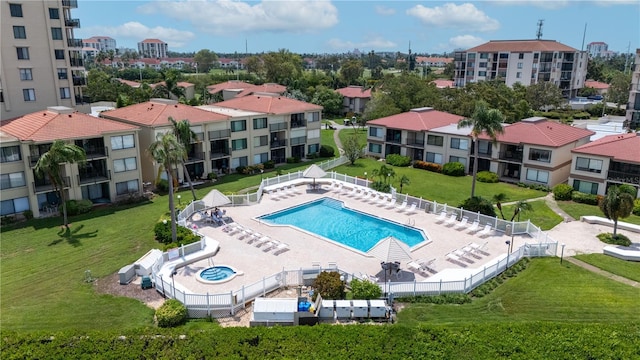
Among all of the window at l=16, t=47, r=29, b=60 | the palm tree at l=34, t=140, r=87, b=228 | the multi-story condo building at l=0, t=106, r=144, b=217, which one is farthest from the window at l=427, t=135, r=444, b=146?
the window at l=16, t=47, r=29, b=60

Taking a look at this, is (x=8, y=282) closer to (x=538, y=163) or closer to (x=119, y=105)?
(x=538, y=163)

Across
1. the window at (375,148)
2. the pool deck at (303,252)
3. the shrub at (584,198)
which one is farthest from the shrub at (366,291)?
the window at (375,148)

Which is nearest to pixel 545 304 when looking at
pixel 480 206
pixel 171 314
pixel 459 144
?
pixel 480 206

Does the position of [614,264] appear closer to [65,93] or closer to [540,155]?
[540,155]

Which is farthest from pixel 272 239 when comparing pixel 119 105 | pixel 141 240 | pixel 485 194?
pixel 119 105

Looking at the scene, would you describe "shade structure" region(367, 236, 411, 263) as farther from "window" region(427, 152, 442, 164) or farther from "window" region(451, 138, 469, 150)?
"window" region(427, 152, 442, 164)

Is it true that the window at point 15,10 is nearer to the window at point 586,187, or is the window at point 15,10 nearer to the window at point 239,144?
the window at point 239,144
